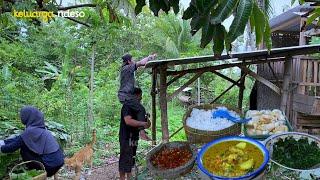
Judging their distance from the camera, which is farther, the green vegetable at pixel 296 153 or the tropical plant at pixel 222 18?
the green vegetable at pixel 296 153

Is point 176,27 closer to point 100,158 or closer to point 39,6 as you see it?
point 100,158

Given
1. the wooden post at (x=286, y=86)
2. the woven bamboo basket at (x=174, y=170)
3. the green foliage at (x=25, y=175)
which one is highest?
the wooden post at (x=286, y=86)

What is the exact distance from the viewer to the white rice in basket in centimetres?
634

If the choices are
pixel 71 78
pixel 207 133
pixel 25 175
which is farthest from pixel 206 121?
pixel 71 78

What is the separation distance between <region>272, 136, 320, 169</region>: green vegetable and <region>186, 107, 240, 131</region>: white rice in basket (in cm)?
Answer: 138

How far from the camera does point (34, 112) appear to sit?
4.95 meters

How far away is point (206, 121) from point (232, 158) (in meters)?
2.16

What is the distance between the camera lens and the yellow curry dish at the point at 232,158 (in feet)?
14.2

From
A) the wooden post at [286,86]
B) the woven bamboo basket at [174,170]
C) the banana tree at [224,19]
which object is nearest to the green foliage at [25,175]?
the woven bamboo basket at [174,170]

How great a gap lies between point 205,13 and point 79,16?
615 centimetres

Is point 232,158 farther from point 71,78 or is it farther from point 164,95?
point 71,78

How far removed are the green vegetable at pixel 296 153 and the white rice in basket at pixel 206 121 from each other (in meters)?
1.38

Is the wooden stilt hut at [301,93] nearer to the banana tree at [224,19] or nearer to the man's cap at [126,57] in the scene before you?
the man's cap at [126,57]

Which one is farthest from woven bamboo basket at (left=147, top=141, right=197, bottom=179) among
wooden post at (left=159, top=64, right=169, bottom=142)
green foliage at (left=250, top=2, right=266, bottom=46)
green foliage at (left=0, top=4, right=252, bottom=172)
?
green foliage at (left=250, top=2, right=266, bottom=46)
